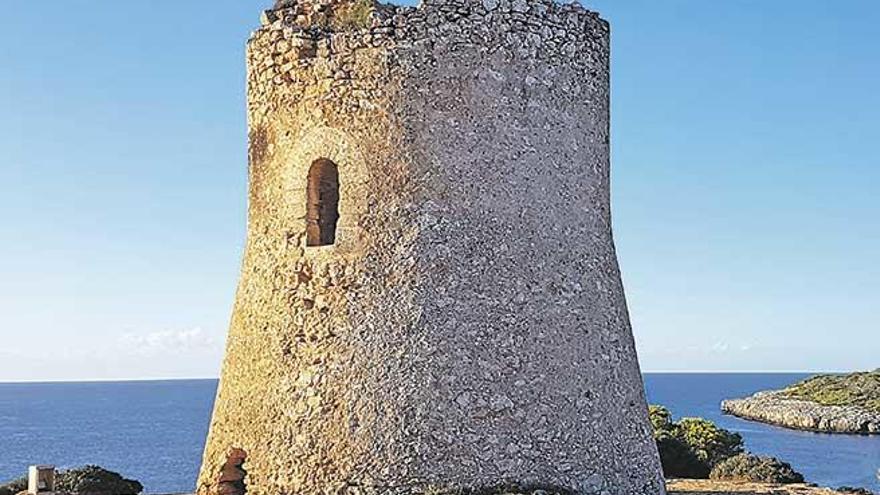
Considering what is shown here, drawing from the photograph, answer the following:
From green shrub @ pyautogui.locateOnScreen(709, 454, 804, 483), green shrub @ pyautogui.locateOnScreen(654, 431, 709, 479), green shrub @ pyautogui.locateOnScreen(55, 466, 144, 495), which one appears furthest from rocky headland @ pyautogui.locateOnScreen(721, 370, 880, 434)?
green shrub @ pyautogui.locateOnScreen(55, 466, 144, 495)

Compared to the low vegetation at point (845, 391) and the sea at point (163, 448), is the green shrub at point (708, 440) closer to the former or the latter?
the sea at point (163, 448)

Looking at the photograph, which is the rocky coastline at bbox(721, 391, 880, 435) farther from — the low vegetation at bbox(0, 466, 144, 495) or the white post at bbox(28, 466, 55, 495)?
the white post at bbox(28, 466, 55, 495)

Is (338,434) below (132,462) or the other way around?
the other way around

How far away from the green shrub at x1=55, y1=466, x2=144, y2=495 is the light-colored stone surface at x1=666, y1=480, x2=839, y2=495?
28.3 feet

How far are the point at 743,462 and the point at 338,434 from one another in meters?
11.4

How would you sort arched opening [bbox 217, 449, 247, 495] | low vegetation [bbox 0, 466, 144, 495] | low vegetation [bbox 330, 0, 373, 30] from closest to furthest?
1. low vegetation [bbox 330, 0, 373, 30]
2. arched opening [bbox 217, 449, 247, 495]
3. low vegetation [bbox 0, 466, 144, 495]

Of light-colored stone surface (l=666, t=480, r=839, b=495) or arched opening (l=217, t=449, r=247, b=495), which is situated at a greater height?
arched opening (l=217, t=449, r=247, b=495)

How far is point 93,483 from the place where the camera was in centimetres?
1780

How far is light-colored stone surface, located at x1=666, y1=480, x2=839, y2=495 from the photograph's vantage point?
16.3 metres

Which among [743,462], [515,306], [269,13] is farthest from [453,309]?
[743,462]

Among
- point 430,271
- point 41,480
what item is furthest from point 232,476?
point 41,480

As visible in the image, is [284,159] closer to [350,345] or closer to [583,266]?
[350,345]

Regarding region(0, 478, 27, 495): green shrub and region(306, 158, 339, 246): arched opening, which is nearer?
region(306, 158, 339, 246): arched opening

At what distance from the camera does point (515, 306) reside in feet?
39.3
